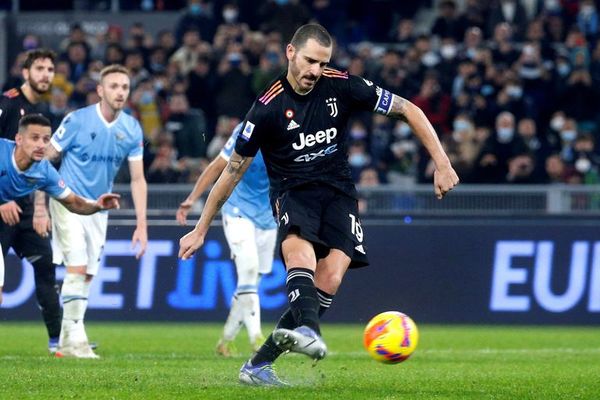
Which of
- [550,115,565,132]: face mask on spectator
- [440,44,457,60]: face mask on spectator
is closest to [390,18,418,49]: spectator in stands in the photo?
[440,44,457,60]: face mask on spectator

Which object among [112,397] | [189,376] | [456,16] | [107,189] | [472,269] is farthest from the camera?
[456,16]

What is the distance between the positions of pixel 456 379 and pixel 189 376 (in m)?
2.07

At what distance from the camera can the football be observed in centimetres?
925

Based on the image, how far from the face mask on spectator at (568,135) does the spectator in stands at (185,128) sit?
584 cm

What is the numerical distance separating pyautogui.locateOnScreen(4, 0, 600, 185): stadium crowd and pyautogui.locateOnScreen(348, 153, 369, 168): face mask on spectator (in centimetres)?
4

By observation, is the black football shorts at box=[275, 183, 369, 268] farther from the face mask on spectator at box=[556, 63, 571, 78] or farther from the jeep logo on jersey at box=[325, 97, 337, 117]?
the face mask on spectator at box=[556, 63, 571, 78]

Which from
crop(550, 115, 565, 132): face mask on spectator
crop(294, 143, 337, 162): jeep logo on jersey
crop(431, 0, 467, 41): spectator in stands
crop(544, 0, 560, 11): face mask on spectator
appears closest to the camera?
crop(294, 143, 337, 162): jeep logo on jersey

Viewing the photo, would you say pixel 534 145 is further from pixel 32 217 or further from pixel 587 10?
pixel 32 217

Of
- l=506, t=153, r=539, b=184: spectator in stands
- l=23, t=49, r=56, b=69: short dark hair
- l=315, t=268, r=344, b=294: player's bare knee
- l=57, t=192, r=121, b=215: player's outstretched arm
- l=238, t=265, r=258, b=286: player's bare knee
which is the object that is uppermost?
l=23, t=49, r=56, b=69: short dark hair

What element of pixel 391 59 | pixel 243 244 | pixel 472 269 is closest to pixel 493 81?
pixel 391 59

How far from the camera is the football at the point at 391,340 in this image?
9250mm

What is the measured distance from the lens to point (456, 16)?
2505 centimetres

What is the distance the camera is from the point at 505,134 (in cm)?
2166

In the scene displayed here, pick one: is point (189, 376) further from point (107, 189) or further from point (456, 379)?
point (107, 189)
